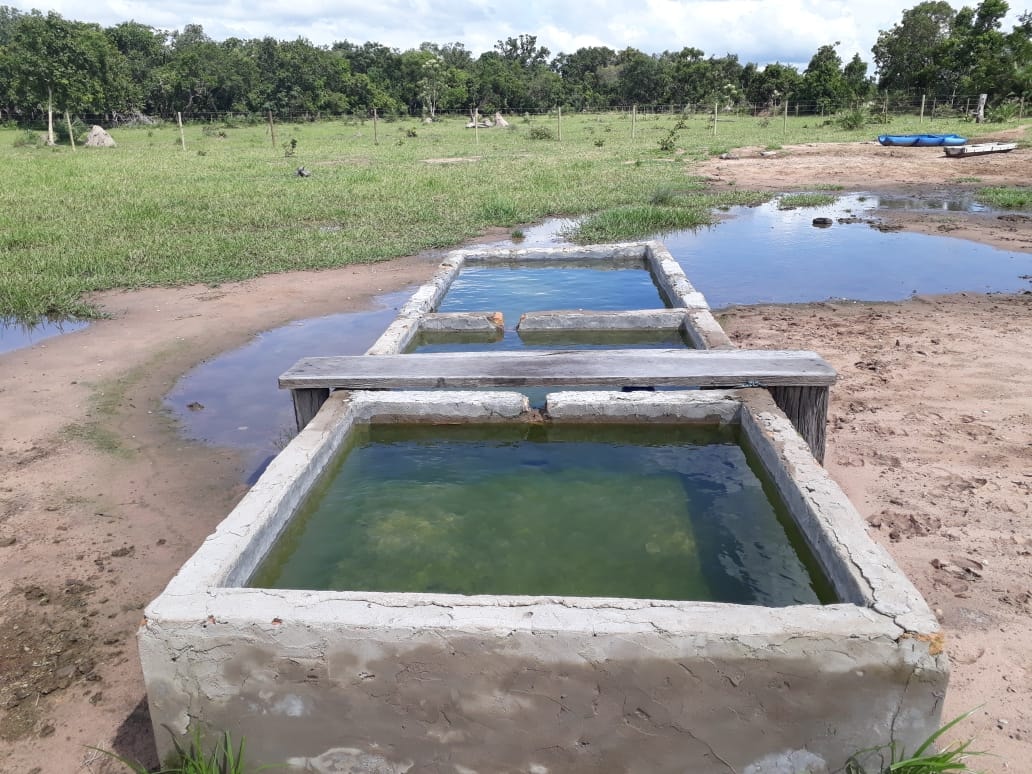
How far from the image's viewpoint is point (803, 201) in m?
13.4

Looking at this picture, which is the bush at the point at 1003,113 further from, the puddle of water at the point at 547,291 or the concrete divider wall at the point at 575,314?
the puddle of water at the point at 547,291

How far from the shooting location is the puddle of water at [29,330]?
274 inches

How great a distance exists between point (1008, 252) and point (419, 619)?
9.91 m

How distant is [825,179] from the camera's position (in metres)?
16.5

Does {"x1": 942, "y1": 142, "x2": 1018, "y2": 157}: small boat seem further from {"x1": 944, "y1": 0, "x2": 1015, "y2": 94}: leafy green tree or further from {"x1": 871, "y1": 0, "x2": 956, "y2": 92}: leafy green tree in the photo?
{"x1": 871, "y1": 0, "x2": 956, "y2": 92}: leafy green tree

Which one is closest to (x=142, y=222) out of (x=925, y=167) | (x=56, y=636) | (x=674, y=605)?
(x=56, y=636)

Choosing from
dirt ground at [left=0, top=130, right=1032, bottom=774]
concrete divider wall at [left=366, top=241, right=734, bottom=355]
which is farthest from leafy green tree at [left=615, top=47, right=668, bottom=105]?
dirt ground at [left=0, top=130, right=1032, bottom=774]

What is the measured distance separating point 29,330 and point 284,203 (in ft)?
22.1

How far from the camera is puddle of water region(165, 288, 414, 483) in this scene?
5.10m

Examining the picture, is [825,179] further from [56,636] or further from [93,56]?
[93,56]

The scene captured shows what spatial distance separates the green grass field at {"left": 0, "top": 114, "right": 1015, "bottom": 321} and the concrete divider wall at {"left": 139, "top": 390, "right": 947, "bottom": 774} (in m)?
6.47

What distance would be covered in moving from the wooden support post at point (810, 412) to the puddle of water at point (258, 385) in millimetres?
3066

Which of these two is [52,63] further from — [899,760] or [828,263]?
[899,760]

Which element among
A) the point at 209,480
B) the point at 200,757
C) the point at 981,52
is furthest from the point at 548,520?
the point at 981,52
